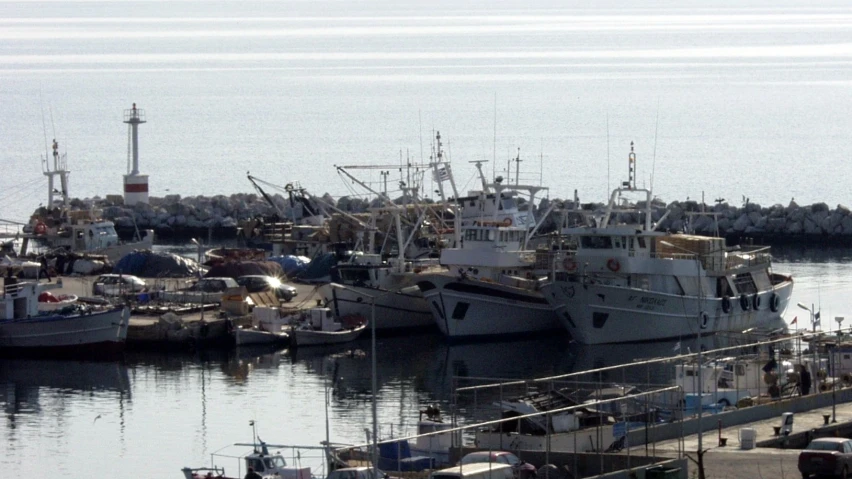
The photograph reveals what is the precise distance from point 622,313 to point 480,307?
12.2ft

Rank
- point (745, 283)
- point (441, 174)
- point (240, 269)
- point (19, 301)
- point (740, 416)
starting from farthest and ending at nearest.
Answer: point (441, 174)
point (240, 269)
point (745, 283)
point (19, 301)
point (740, 416)

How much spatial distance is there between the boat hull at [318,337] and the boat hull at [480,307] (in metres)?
2.61

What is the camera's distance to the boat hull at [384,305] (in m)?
48.2

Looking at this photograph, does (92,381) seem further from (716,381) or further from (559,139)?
(559,139)

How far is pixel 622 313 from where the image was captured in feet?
156

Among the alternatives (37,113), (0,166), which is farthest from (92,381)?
(37,113)

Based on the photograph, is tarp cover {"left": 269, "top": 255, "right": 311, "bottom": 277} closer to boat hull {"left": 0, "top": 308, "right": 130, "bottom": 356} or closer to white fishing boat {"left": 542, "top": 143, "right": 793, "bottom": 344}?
white fishing boat {"left": 542, "top": 143, "right": 793, "bottom": 344}

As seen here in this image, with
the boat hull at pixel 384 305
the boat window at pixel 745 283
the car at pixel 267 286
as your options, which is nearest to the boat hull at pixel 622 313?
the boat window at pixel 745 283

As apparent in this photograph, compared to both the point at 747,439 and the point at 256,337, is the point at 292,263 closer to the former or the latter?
the point at 256,337

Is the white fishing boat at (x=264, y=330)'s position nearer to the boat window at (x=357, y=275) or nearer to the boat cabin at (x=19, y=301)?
the boat window at (x=357, y=275)

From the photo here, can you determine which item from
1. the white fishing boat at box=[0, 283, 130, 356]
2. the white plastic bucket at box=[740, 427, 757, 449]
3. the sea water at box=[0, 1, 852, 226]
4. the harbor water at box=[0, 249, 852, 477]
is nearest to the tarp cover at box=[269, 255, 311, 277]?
the harbor water at box=[0, 249, 852, 477]

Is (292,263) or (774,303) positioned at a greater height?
(292,263)

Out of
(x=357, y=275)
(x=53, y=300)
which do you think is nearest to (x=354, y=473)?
(x=357, y=275)

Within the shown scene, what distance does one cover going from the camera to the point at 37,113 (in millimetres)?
176875
